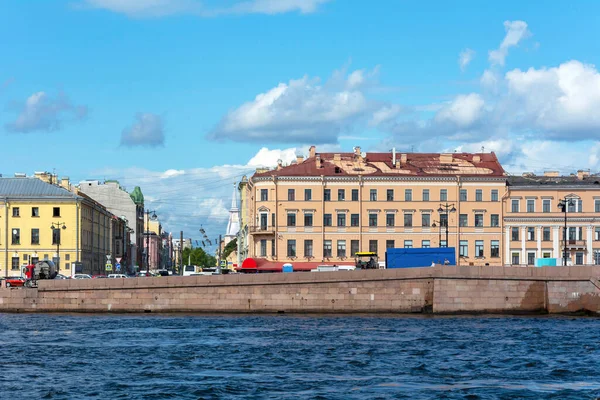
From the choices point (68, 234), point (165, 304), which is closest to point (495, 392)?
point (165, 304)

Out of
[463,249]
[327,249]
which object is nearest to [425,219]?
[463,249]

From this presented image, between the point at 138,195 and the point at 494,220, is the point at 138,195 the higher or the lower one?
the higher one

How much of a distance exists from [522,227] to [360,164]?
14229 mm

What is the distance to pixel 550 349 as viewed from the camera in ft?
128

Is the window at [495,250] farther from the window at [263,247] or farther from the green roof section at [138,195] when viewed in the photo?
the green roof section at [138,195]

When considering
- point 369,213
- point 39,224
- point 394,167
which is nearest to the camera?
point 369,213

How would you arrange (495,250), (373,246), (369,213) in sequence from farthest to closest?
(495,250) < (373,246) < (369,213)

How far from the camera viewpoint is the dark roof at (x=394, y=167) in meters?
90.8

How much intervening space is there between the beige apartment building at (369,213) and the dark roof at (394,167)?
20cm

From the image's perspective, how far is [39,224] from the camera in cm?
9475

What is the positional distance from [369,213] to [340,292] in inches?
1378

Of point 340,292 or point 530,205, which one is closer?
point 340,292

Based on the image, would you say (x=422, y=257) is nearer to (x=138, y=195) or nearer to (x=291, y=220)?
(x=291, y=220)

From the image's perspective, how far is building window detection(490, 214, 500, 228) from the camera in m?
90.8
